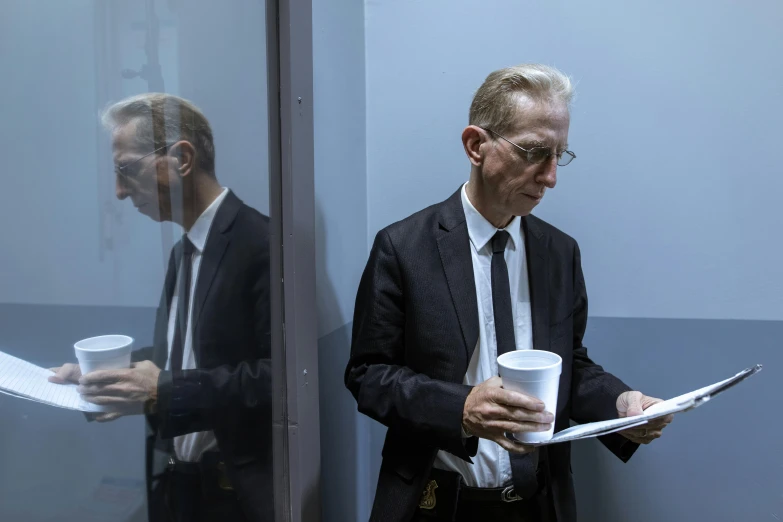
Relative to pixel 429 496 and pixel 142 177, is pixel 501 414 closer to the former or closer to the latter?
pixel 429 496

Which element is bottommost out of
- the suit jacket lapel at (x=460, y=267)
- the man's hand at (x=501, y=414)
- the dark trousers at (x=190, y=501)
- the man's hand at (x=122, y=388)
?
the dark trousers at (x=190, y=501)

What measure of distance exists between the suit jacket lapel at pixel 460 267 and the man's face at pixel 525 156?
10 centimetres

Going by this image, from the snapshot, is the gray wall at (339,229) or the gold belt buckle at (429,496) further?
the gray wall at (339,229)

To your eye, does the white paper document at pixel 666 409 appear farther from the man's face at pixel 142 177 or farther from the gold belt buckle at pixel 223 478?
the man's face at pixel 142 177

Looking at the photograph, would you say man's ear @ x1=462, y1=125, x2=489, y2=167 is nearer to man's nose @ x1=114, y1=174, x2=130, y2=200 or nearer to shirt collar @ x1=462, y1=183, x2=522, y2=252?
shirt collar @ x1=462, y1=183, x2=522, y2=252

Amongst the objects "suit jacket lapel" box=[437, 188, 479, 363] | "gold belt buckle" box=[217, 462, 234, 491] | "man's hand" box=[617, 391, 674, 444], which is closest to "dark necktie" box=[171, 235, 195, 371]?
"gold belt buckle" box=[217, 462, 234, 491]

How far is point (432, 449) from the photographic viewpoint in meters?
1.22

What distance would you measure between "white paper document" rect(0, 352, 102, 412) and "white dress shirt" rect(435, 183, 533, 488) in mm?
824

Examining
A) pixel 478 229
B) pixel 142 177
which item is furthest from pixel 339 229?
pixel 142 177

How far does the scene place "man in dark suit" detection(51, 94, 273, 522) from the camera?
70cm

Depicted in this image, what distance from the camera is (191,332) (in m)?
0.83

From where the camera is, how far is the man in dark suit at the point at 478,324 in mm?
1220

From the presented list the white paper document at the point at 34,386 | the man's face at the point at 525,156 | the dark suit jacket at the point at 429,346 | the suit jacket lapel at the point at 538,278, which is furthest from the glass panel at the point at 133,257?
the suit jacket lapel at the point at 538,278

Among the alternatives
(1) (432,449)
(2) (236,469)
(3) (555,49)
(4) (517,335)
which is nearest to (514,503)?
(1) (432,449)
